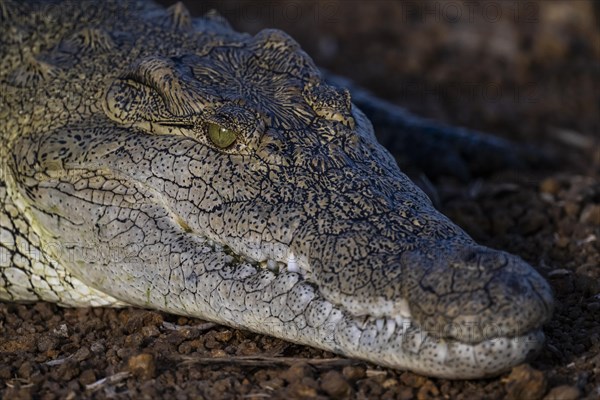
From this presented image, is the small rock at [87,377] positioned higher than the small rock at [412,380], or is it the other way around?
the small rock at [412,380]

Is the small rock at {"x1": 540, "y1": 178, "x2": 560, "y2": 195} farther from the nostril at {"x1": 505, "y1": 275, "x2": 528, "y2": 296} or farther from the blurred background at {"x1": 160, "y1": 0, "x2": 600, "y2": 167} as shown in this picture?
the nostril at {"x1": 505, "y1": 275, "x2": 528, "y2": 296}

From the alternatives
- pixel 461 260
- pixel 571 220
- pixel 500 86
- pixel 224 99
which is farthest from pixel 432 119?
pixel 461 260

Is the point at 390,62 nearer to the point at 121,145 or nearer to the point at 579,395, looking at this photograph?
the point at 121,145

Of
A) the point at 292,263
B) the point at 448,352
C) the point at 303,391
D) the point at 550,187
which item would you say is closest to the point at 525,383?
the point at 448,352

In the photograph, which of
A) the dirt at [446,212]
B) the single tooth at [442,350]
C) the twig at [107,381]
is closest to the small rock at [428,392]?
the dirt at [446,212]

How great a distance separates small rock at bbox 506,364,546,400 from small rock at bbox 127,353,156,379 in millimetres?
1312

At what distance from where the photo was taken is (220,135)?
3.60 metres

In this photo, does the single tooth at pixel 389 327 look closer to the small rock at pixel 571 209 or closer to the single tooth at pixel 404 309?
the single tooth at pixel 404 309

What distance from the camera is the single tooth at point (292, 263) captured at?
10.6ft

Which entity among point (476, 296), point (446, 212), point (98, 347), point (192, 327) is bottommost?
point (98, 347)

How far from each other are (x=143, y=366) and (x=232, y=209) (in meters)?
0.69

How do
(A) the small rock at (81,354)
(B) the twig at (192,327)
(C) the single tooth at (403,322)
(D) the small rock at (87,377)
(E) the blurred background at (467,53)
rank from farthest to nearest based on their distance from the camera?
(E) the blurred background at (467,53), (B) the twig at (192,327), (A) the small rock at (81,354), (D) the small rock at (87,377), (C) the single tooth at (403,322)

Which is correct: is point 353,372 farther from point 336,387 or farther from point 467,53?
point 467,53

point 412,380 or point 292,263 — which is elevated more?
point 292,263
